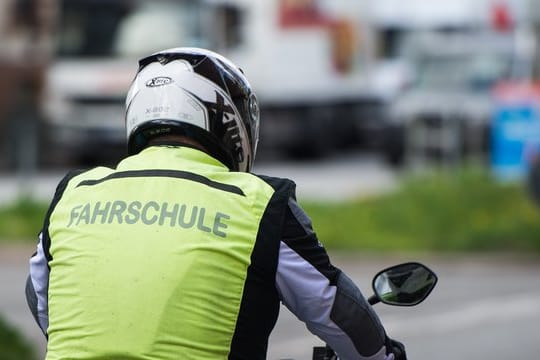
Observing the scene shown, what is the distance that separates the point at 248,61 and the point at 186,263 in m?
22.5

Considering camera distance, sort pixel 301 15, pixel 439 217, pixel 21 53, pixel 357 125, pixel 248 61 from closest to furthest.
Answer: pixel 439 217
pixel 21 53
pixel 248 61
pixel 301 15
pixel 357 125

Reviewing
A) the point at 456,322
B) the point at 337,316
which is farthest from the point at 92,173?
the point at 456,322

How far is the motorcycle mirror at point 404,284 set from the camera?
339 centimetres

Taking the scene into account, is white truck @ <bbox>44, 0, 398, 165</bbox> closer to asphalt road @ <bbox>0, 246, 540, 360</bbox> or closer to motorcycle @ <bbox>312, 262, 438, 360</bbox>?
asphalt road @ <bbox>0, 246, 540, 360</bbox>


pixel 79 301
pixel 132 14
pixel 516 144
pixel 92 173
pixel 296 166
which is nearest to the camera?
pixel 79 301

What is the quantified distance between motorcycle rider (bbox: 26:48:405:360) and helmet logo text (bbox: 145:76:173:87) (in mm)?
11

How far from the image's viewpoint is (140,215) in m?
3.25

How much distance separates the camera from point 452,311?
12.1m

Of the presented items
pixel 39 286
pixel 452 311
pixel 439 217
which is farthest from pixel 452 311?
pixel 39 286

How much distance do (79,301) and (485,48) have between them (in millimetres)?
22586

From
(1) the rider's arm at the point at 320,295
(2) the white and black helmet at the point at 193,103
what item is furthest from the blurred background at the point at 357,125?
(1) the rider's arm at the point at 320,295

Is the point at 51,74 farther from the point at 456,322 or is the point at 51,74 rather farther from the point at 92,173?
the point at 92,173

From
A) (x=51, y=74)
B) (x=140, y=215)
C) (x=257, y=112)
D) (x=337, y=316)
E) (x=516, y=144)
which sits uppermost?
(x=51, y=74)

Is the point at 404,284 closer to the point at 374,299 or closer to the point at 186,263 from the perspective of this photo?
the point at 374,299
